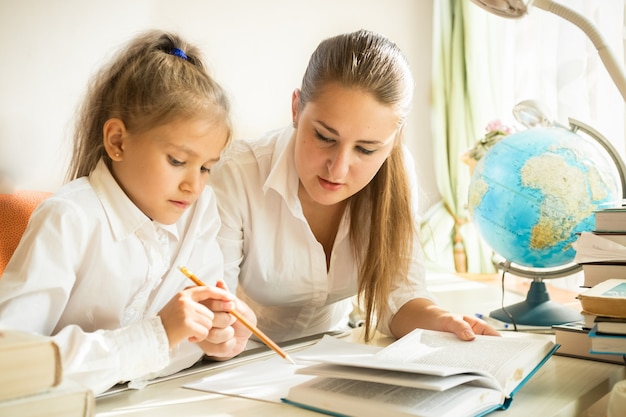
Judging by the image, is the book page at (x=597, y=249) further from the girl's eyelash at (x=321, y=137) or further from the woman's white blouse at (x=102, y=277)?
the woman's white blouse at (x=102, y=277)

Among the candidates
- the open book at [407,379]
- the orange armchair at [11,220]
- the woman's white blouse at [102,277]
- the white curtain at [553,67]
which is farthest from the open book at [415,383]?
the white curtain at [553,67]

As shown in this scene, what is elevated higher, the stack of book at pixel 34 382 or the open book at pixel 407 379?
the stack of book at pixel 34 382

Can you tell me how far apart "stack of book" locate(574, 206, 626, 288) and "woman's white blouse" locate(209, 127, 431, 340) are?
1.07 ft

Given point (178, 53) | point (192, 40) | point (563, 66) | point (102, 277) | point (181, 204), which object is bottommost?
point (102, 277)

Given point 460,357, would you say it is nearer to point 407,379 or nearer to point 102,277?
point 407,379

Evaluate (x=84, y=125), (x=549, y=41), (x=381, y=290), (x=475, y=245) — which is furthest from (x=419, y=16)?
(x=84, y=125)

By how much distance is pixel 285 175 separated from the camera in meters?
1.42

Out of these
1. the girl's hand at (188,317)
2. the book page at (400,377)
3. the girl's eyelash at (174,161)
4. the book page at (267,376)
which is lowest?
the book page at (267,376)

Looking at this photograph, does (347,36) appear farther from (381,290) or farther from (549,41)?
(549,41)

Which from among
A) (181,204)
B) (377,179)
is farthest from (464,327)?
(181,204)

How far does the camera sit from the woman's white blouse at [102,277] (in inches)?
37.0

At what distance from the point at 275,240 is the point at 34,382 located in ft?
2.77

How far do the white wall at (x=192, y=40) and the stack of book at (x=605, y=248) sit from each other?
70 centimetres

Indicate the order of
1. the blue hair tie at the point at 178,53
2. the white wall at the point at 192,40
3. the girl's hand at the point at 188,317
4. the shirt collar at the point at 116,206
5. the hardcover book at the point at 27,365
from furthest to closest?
the white wall at the point at 192,40
the blue hair tie at the point at 178,53
the shirt collar at the point at 116,206
the girl's hand at the point at 188,317
the hardcover book at the point at 27,365
